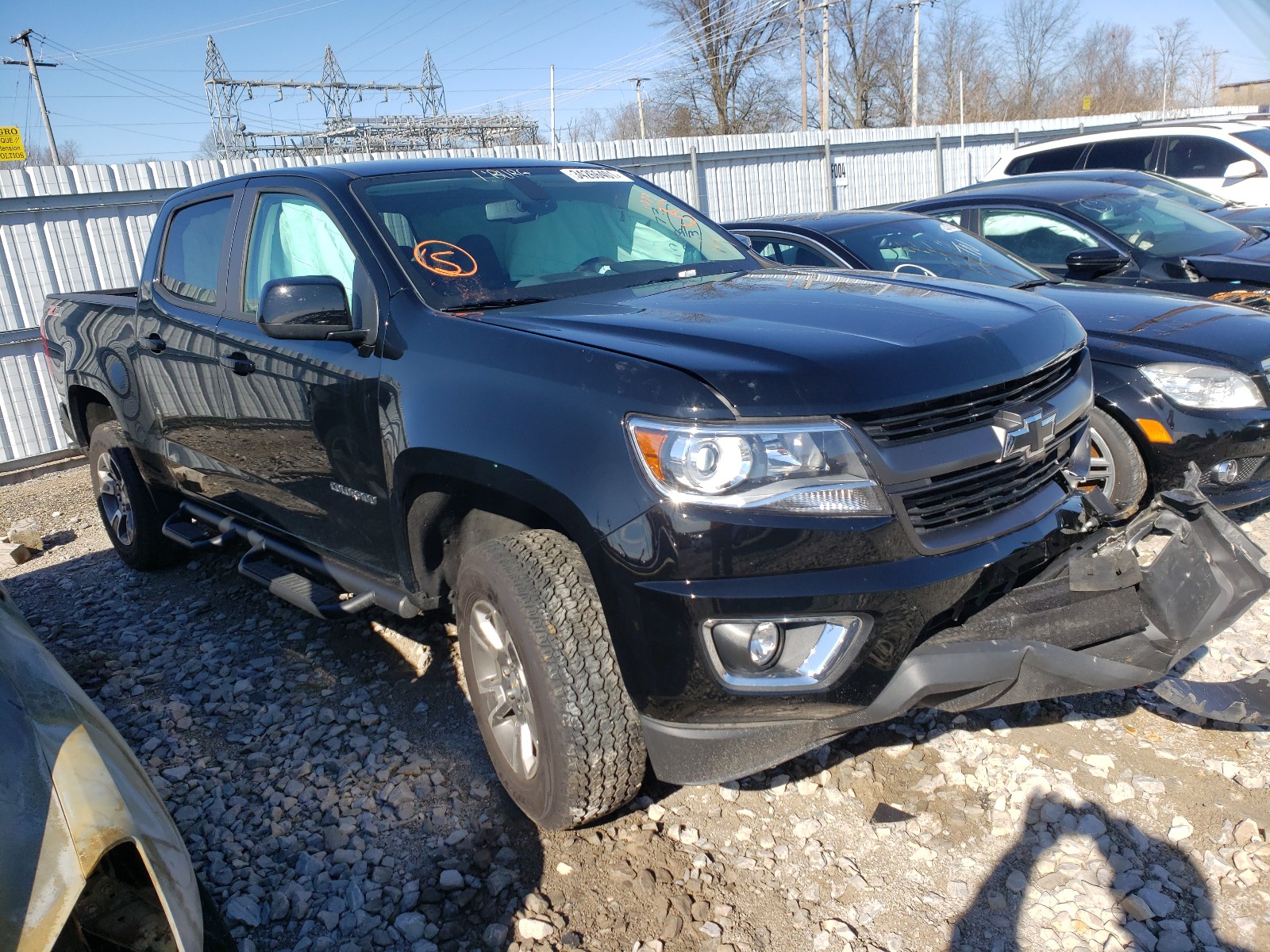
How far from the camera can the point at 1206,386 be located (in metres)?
4.10

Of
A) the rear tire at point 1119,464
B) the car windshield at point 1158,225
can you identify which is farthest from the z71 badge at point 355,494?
the car windshield at point 1158,225

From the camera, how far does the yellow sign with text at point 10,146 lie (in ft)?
40.4

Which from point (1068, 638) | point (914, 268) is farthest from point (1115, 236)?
point (1068, 638)

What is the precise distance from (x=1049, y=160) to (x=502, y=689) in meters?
10.5

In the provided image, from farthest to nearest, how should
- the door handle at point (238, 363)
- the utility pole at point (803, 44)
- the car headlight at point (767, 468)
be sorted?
the utility pole at point (803, 44), the door handle at point (238, 363), the car headlight at point (767, 468)

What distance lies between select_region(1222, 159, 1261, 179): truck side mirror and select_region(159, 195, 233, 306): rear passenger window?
9618 millimetres

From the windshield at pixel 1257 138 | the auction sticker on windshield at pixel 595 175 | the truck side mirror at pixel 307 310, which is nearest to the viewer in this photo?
the truck side mirror at pixel 307 310

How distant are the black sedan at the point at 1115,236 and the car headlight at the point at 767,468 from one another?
13.3 ft

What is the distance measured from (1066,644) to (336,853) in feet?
6.85

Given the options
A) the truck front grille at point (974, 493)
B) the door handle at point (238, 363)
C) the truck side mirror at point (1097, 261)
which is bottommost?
the truck front grille at point (974, 493)

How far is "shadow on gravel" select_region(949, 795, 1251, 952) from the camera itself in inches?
89.4

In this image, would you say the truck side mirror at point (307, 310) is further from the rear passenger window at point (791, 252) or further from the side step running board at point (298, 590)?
the rear passenger window at point (791, 252)

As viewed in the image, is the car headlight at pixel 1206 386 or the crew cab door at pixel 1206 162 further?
A: the crew cab door at pixel 1206 162

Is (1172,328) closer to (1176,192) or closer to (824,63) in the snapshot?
(1176,192)
